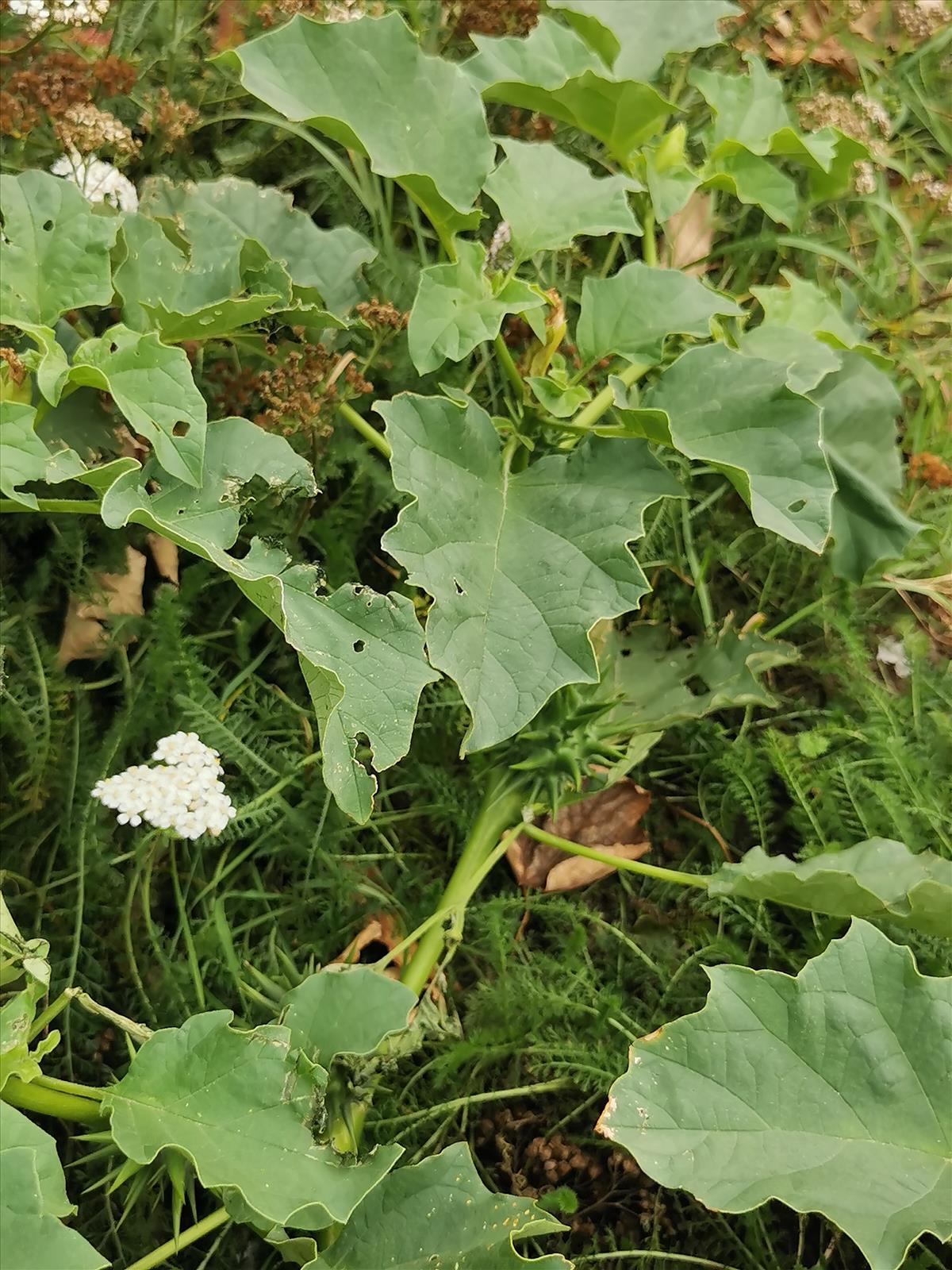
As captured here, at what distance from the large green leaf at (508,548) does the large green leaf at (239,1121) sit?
0.41 m

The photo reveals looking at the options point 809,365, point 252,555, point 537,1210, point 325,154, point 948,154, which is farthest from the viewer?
point 948,154

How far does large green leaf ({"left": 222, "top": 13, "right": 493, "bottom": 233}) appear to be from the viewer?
1.32 m

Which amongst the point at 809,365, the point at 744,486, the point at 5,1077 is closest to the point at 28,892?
the point at 5,1077

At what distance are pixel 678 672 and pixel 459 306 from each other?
Result: 685 millimetres

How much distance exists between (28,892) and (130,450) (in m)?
0.65

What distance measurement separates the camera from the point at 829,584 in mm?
1765

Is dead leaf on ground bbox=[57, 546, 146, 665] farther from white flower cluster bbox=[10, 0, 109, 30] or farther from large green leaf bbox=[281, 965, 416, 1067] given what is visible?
white flower cluster bbox=[10, 0, 109, 30]

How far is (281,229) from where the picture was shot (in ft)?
4.85

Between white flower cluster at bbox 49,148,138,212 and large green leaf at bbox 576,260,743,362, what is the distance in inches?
28.2

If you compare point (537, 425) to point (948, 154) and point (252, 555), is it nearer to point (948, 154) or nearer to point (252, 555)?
point (252, 555)

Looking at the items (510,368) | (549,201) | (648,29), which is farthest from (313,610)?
(648,29)

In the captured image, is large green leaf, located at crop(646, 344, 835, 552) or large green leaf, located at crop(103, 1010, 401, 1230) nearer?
large green leaf, located at crop(103, 1010, 401, 1230)

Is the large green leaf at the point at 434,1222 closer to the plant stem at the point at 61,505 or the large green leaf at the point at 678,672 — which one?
the large green leaf at the point at 678,672

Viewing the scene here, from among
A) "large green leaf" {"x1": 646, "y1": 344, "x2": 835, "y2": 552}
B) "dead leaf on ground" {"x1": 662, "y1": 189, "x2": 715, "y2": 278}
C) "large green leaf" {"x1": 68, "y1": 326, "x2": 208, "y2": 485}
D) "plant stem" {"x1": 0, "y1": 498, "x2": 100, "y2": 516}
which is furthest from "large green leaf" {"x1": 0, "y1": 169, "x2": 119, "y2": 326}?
"dead leaf on ground" {"x1": 662, "y1": 189, "x2": 715, "y2": 278}
